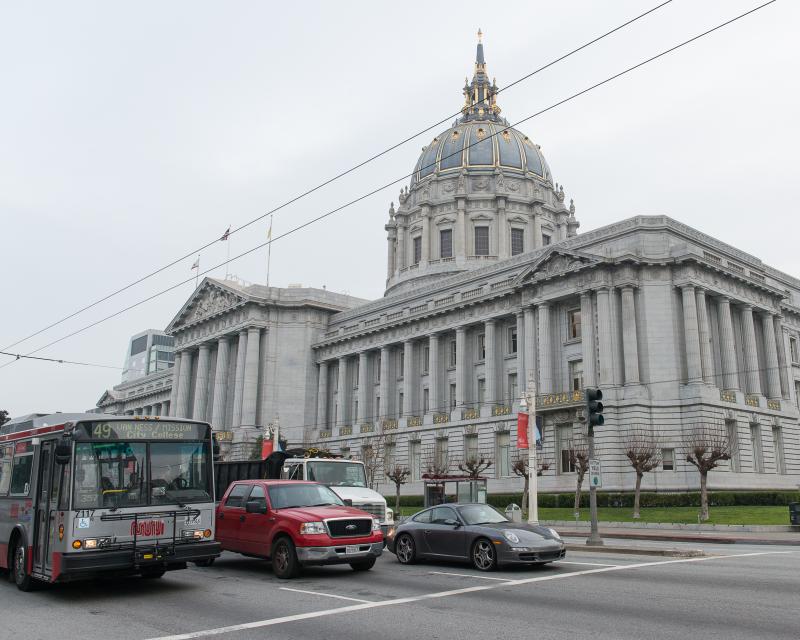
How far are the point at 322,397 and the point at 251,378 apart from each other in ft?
25.4

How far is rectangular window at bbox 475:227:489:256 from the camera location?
89494 mm

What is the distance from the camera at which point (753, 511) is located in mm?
37688

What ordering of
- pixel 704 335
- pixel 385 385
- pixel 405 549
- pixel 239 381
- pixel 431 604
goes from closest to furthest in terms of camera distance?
pixel 431 604 → pixel 405 549 → pixel 704 335 → pixel 385 385 → pixel 239 381

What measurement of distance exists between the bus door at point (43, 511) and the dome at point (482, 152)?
8113 cm

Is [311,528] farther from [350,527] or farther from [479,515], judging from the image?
[479,515]

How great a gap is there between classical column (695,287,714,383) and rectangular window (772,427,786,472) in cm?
805

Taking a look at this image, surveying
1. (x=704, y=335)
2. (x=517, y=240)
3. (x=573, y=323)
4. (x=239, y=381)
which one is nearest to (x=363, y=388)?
(x=239, y=381)

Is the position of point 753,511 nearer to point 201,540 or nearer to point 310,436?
point 201,540

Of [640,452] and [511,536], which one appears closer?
[511,536]

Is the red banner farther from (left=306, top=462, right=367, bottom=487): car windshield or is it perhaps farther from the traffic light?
(left=306, top=462, right=367, bottom=487): car windshield

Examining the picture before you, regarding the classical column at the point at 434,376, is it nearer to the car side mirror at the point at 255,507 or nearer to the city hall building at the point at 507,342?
the city hall building at the point at 507,342

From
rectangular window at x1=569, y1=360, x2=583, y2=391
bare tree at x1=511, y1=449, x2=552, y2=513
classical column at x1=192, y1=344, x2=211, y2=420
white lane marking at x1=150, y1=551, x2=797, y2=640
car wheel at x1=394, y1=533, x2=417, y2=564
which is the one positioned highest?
classical column at x1=192, y1=344, x2=211, y2=420

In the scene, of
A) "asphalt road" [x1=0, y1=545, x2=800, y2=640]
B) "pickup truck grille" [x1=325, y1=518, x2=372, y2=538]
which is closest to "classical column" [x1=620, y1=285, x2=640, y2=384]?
"asphalt road" [x1=0, y1=545, x2=800, y2=640]

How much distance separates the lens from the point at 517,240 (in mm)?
91312
